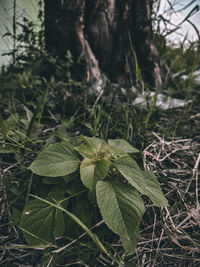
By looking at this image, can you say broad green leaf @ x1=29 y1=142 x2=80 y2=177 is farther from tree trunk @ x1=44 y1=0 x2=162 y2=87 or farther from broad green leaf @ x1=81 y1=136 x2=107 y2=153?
tree trunk @ x1=44 y1=0 x2=162 y2=87

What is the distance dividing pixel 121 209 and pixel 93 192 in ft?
0.43

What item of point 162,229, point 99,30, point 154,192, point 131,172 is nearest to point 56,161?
point 131,172

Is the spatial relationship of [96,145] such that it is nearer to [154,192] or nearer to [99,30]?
[154,192]

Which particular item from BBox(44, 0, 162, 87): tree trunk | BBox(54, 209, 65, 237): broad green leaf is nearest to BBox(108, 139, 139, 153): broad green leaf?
BBox(54, 209, 65, 237): broad green leaf

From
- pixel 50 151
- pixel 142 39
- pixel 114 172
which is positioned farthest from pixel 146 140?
pixel 142 39

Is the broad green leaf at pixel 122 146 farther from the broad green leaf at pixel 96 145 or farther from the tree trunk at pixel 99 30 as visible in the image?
the tree trunk at pixel 99 30

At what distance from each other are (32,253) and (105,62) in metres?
1.52

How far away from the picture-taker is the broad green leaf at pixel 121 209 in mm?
643

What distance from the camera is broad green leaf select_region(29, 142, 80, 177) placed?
75 centimetres

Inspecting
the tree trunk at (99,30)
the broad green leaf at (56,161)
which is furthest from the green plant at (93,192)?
the tree trunk at (99,30)

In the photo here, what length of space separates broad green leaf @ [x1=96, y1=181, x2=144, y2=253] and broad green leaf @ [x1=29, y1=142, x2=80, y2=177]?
0.13 meters

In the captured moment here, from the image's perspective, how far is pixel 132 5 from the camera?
1.82 metres

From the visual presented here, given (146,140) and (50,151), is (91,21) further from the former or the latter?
(50,151)

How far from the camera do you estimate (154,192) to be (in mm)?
792
